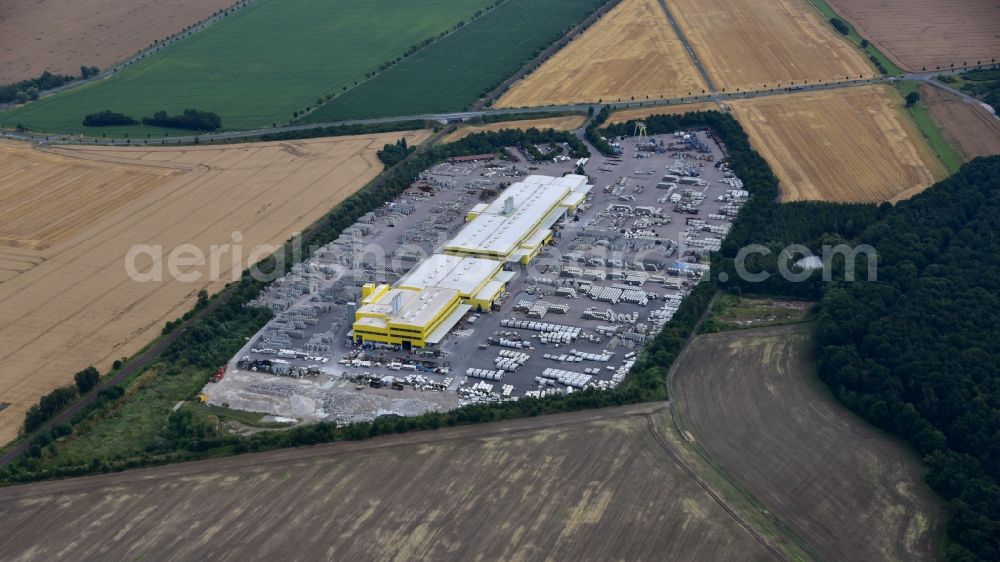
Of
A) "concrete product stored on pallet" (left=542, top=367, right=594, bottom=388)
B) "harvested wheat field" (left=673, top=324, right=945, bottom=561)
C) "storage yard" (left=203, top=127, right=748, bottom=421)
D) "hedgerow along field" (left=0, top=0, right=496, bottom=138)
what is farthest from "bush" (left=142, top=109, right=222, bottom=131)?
"harvested wheat field" (left=673, top=324, right=945, bottom=561)

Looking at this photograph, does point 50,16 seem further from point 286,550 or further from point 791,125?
point 286,550

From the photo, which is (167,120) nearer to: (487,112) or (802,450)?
(487,112)

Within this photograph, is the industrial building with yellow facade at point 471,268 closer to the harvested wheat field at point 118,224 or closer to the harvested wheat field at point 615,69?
the harvested wheat field at point 118,224

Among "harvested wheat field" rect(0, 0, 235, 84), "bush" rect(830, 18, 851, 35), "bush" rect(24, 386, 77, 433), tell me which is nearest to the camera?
"bush" rect(24, 386, 77, 433)

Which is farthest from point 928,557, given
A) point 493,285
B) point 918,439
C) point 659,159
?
point 659,159

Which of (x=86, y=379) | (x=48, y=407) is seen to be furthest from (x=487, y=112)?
(x=48, y=407)

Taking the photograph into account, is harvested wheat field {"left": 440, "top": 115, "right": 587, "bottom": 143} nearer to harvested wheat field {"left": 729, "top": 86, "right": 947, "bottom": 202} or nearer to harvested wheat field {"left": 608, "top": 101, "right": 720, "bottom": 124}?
harvested wheat field {"left": 608, "top": 101, "right": 720, "bottom": 124}
